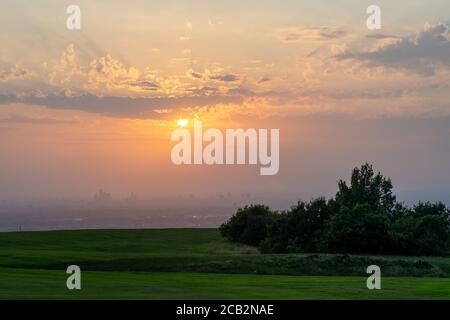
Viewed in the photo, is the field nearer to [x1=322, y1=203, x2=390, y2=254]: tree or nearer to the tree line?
the tree line

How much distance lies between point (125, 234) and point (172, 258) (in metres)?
59.6

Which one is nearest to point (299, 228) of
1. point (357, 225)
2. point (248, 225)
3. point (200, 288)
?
point (357, 225)

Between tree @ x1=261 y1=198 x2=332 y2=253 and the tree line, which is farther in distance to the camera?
tree @ x1=261 y1=198 x2=332 y2=253

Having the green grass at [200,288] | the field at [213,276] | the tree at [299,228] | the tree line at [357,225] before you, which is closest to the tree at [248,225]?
the tree line at [357,225]

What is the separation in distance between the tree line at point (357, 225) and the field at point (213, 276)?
5.58m

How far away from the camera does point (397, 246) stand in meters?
74.2

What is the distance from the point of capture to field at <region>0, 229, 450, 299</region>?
32.5 metres

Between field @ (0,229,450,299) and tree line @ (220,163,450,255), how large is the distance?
219 inches

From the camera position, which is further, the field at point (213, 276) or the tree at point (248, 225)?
the tree at point (248, 225)

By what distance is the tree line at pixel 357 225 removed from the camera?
7394 cm

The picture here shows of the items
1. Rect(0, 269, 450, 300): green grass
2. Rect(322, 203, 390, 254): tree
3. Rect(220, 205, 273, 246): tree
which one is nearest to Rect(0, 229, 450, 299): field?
Rect(0, 269, 450, 300): green grass

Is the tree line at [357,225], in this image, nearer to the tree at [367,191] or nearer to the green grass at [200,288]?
the tree at [367,191]
